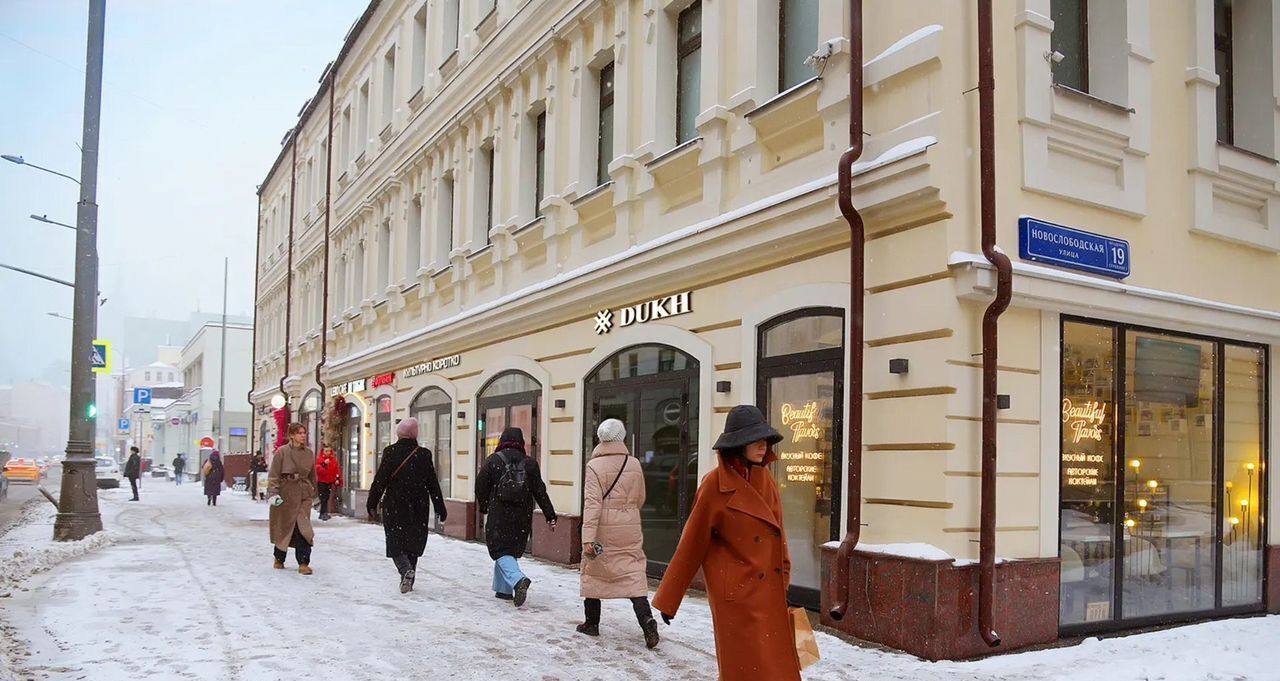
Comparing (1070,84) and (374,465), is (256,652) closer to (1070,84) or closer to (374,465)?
(1070,84)

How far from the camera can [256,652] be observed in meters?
7.42

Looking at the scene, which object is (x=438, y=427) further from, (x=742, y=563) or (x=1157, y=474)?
(x=742, y=563)

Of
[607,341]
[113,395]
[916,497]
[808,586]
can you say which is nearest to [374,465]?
[607,341]

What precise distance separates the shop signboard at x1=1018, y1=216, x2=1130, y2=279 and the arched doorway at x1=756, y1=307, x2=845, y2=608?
158 cm

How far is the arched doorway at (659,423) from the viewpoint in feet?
36.8

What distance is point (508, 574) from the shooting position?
31.8 ft

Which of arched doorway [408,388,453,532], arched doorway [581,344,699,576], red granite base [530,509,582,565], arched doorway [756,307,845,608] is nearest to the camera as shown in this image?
arched doorway [756,307,845,608]

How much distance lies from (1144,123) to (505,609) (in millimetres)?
7075

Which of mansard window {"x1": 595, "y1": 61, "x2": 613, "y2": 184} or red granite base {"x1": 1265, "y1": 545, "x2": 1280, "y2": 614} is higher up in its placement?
mansard window {"x1": 595, "y1": 61, "x2": 613, "y2": 184}

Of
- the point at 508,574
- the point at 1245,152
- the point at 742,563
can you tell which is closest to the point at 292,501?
the point at 508,574

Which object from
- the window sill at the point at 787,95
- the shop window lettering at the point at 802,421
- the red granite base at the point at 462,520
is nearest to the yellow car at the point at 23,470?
the red granite base at the point at 462,520

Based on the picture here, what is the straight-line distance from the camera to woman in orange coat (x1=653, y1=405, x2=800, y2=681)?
4.77 meters

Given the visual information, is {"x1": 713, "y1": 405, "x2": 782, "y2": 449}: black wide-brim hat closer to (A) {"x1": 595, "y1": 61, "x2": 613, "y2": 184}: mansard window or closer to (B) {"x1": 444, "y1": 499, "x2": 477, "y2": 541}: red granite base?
(A) {"x1": 595, "y1": 61, "x2": 613, "y2": 184}: mansard window

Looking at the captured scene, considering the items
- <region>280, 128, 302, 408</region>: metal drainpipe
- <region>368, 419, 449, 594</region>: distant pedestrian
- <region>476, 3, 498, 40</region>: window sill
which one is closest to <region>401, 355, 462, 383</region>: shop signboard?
<region>476, 3, 498, 40</region>: window sill
